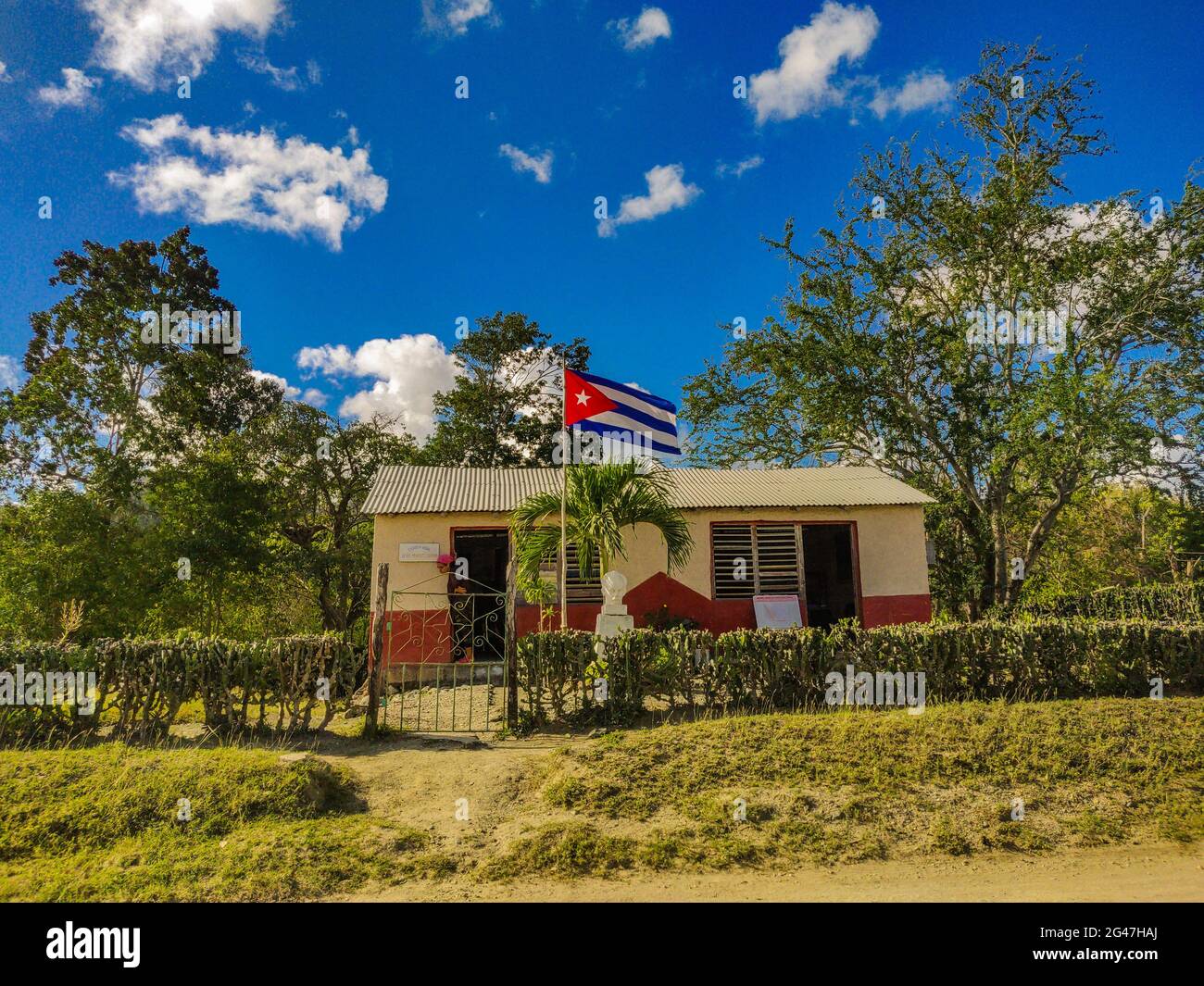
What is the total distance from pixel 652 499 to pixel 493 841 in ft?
19.2

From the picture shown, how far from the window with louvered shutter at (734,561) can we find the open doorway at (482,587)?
4.05 metres

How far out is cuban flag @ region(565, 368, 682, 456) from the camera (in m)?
10.5

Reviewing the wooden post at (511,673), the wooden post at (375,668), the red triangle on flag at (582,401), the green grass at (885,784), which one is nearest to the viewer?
the green grass at (885,784)

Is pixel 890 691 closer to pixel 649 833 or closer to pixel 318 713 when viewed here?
pixel 649 833

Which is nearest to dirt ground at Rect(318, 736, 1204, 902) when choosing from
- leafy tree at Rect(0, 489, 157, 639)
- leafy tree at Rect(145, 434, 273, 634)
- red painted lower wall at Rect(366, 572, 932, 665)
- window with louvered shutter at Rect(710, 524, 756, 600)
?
red painted lower wall at Rect(366, 572, 932, 665)

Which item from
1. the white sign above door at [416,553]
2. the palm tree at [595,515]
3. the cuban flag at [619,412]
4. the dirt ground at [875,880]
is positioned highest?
the cuban flag at [619,412]

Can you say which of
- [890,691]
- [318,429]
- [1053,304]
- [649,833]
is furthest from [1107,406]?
[318,429]

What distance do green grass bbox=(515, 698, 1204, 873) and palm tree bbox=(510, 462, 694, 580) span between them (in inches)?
120

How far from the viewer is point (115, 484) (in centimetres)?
1484

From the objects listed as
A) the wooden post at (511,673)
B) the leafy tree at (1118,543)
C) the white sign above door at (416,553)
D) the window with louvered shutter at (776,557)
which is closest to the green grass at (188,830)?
the wooden post at (511,673)

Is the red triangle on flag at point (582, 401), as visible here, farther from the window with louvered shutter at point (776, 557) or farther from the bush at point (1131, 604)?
the bush at point (1131, 604)

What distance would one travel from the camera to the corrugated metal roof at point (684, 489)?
12.9 m
